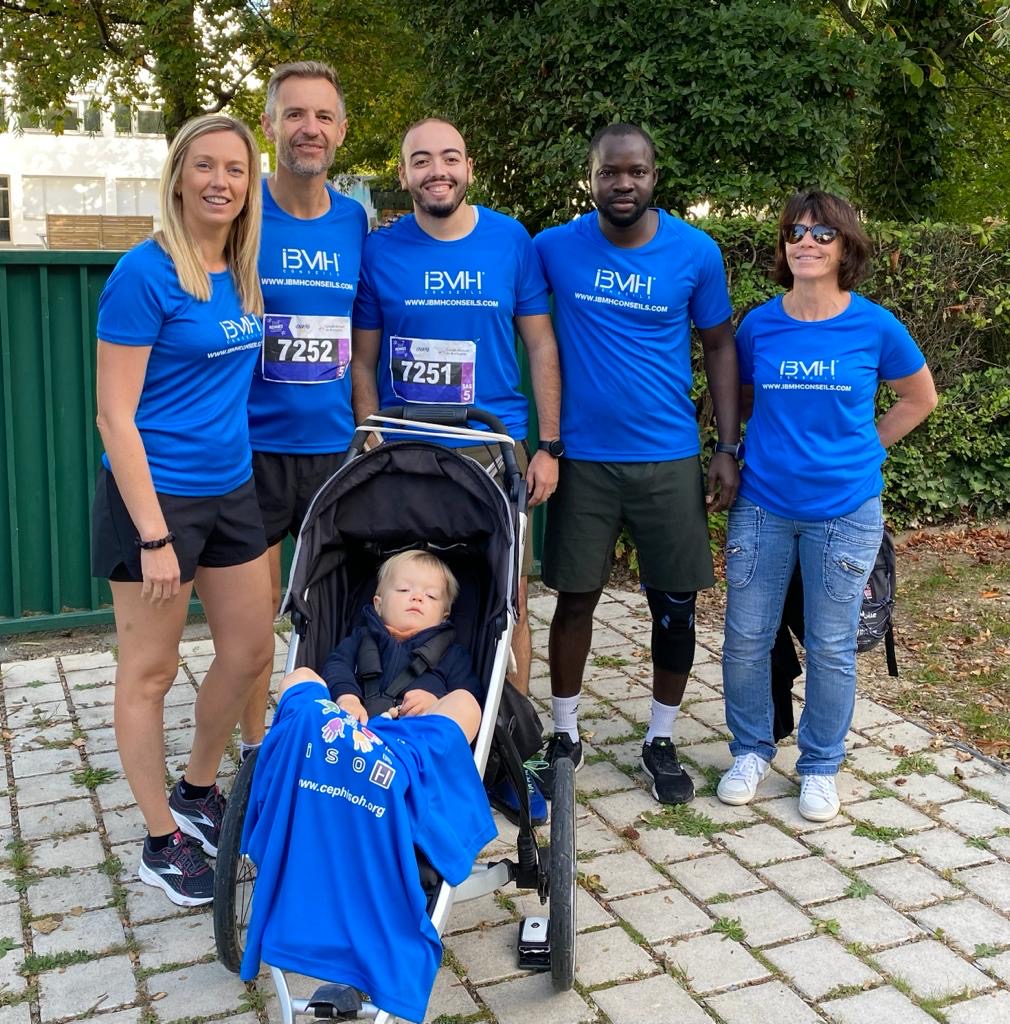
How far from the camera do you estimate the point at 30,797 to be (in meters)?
4.61

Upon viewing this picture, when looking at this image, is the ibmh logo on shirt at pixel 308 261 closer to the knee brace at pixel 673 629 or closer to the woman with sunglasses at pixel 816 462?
the woman with sunglasses at pixel 816 462

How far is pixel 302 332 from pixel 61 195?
1843 inches

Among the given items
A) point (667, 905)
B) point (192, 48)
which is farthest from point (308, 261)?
point (192, 48)

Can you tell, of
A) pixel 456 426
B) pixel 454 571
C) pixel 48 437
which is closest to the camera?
pixel 454 571

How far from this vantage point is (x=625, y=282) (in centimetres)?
428

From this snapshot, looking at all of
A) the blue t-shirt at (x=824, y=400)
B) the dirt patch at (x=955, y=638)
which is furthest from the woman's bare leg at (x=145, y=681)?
the dirt patch at (x=955, y=638)

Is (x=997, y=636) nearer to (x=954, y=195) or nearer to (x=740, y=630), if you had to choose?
(x=740, y=630)

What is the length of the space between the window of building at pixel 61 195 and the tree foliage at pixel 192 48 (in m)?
28.6

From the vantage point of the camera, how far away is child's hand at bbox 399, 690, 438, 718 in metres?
3.37

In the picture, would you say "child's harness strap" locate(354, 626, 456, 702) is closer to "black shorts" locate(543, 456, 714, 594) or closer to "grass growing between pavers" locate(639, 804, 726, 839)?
"black shorts" locate(543, 456, 714, 594)

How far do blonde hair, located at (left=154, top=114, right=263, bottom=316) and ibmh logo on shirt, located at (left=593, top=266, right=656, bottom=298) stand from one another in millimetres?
1226

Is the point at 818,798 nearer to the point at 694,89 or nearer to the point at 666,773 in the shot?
the point at 666,773

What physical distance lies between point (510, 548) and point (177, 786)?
1.60 meters

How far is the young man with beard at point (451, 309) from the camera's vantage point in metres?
4.20
